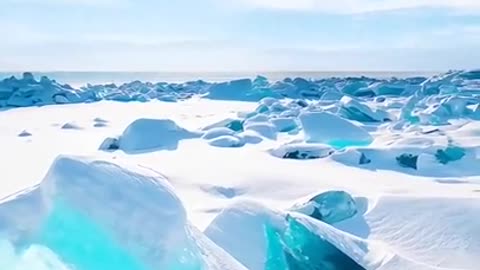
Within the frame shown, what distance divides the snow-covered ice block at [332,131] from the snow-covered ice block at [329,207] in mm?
3646

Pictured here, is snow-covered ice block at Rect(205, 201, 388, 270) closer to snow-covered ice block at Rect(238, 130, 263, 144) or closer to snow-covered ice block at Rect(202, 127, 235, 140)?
snow-covered ice block at Rect(238, 130, 263, 144)

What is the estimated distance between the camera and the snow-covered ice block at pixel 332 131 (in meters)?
6.99

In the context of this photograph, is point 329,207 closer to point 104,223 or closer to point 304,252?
point 304,252

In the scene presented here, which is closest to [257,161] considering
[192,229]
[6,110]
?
[192,229]

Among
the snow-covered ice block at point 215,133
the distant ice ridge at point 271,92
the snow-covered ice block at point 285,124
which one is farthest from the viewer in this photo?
the distant ice ridge at point 271,92

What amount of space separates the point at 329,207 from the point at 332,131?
407 cm

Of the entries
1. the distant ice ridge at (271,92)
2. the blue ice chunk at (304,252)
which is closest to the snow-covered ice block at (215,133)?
the distant ice ridge at (271,92)

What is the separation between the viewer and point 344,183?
4578 millimetres

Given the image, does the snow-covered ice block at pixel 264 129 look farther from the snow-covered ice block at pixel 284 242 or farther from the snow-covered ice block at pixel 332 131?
the snow-covered ice block at pixel 284 242

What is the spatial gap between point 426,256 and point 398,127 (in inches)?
251

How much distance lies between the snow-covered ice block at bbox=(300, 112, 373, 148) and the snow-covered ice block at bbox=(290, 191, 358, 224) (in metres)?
3.65

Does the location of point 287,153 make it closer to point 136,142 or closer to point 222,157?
point 222,157

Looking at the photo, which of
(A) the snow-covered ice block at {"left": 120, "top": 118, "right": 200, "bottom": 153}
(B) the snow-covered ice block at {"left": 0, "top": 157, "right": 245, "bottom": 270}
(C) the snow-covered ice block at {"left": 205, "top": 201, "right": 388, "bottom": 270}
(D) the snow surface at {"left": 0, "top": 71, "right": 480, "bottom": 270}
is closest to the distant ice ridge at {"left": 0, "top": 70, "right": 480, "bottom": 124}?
(D) the snow surface at {"left": 0, "top": 71, "right": 480, "bottom": 270}

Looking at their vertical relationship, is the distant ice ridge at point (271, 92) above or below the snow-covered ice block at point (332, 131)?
below
